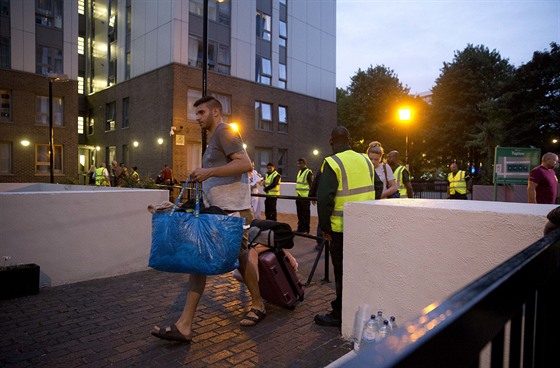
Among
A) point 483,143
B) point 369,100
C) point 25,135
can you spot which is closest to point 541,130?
point 483,143

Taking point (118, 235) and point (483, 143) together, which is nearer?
point (118, 235)

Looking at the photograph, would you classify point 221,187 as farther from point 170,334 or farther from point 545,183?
point 545,183

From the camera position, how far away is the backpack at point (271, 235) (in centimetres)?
424

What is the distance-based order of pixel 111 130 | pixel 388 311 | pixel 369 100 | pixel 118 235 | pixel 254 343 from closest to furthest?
pixel 388 311
pixel 254 343
pixel 118 235
pixel 111 130
pixel 369 100

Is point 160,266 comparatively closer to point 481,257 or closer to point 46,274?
point 481,257

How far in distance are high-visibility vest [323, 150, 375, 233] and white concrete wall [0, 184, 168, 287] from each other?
11.3ft

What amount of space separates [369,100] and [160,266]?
4169 cm

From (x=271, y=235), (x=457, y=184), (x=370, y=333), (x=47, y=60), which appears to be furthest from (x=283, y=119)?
(x=370, y=333)

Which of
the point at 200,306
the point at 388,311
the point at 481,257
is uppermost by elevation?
the point at 481,257

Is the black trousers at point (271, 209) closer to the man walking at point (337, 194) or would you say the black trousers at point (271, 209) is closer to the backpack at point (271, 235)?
the backpack at point (271, 235)

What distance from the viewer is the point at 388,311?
313cm

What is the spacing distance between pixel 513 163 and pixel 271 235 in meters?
13.1

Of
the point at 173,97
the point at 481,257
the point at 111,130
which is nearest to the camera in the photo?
the point at 481,257

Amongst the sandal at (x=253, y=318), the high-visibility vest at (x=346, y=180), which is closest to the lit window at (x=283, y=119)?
the high-visibility vest at (x=346, y=180)
